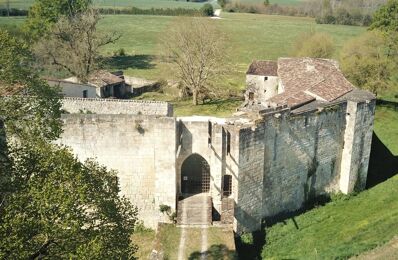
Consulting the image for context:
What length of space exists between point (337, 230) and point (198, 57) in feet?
77.8

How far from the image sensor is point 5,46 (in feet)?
48.0

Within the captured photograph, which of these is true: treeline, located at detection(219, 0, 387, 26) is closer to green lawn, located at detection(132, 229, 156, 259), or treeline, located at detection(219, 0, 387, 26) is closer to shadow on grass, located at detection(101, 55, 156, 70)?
shadow on grass, located at detection(101, 55, 156, 70)

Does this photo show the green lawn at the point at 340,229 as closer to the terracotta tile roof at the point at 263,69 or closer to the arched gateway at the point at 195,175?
the arched gateway at the point at 195,175

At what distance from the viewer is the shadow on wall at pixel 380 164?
2984 cm

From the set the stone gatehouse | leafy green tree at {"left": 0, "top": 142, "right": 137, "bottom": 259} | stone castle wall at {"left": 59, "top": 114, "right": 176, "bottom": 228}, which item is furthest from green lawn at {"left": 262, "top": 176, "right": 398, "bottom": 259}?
leafy green tree at {"left": 0, "top": 142, "right": 137, "bottom": 259}

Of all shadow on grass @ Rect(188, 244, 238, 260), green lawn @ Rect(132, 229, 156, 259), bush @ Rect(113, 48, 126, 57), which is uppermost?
bush @ Rect(113, 48, 126, 57)

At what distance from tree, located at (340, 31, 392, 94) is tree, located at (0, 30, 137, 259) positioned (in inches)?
1236

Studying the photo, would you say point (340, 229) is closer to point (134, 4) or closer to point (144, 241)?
point (144, 241)

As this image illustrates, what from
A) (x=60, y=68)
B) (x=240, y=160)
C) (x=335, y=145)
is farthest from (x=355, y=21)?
(x=240, y=160)

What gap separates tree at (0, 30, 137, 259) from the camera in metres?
12.1

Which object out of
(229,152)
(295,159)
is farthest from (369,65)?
(229,152)

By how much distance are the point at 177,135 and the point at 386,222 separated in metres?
10.7

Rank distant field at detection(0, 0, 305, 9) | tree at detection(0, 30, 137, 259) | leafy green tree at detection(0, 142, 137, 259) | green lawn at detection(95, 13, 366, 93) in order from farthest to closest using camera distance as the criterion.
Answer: distant field at detection(0, 0, 305, 9)
green lawn at detection(95, 13, 366, 93)
tree at detection(0, 30, 137, 259)
leafy green tree at detection(0, 142, 137, 259)

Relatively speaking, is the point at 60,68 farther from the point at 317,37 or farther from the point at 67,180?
the point at 67,180
